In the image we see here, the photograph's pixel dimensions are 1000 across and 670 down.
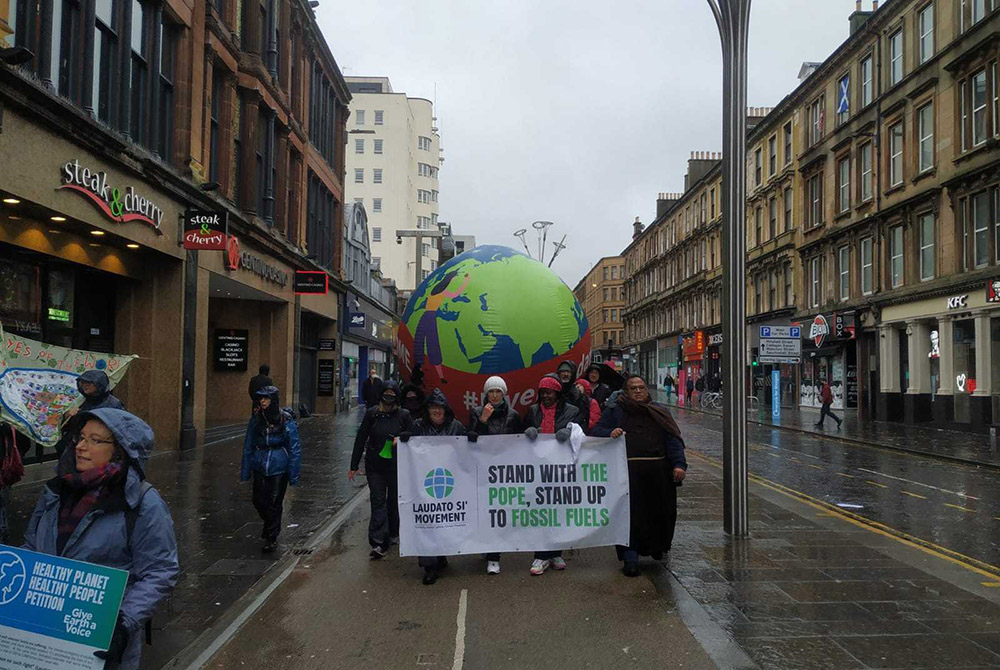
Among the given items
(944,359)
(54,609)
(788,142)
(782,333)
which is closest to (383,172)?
(788,142)

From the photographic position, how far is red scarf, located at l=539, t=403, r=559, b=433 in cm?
689

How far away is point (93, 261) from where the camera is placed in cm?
1359

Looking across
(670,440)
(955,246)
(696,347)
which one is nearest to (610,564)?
(670,440)

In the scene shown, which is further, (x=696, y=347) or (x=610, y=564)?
(x=696, y=347)

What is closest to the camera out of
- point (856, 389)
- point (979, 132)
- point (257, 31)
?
point (257, 31)

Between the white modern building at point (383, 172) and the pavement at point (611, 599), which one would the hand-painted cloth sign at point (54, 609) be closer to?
the pavement at point (611, 599)

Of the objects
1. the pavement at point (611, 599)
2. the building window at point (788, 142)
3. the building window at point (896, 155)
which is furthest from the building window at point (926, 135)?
the pavement at point (611, 599)

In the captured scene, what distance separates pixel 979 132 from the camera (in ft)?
78.5

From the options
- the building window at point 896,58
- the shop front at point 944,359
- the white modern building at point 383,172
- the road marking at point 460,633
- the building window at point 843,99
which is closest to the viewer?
the road marking at point 460,633

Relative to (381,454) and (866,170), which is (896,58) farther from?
(381,454)

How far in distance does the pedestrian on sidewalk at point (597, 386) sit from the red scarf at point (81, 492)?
632 centimetres

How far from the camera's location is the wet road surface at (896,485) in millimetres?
8930

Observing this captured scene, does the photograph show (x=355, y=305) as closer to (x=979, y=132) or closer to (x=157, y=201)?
(x=157, y=201)

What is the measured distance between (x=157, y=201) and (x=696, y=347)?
4446 centimetres
